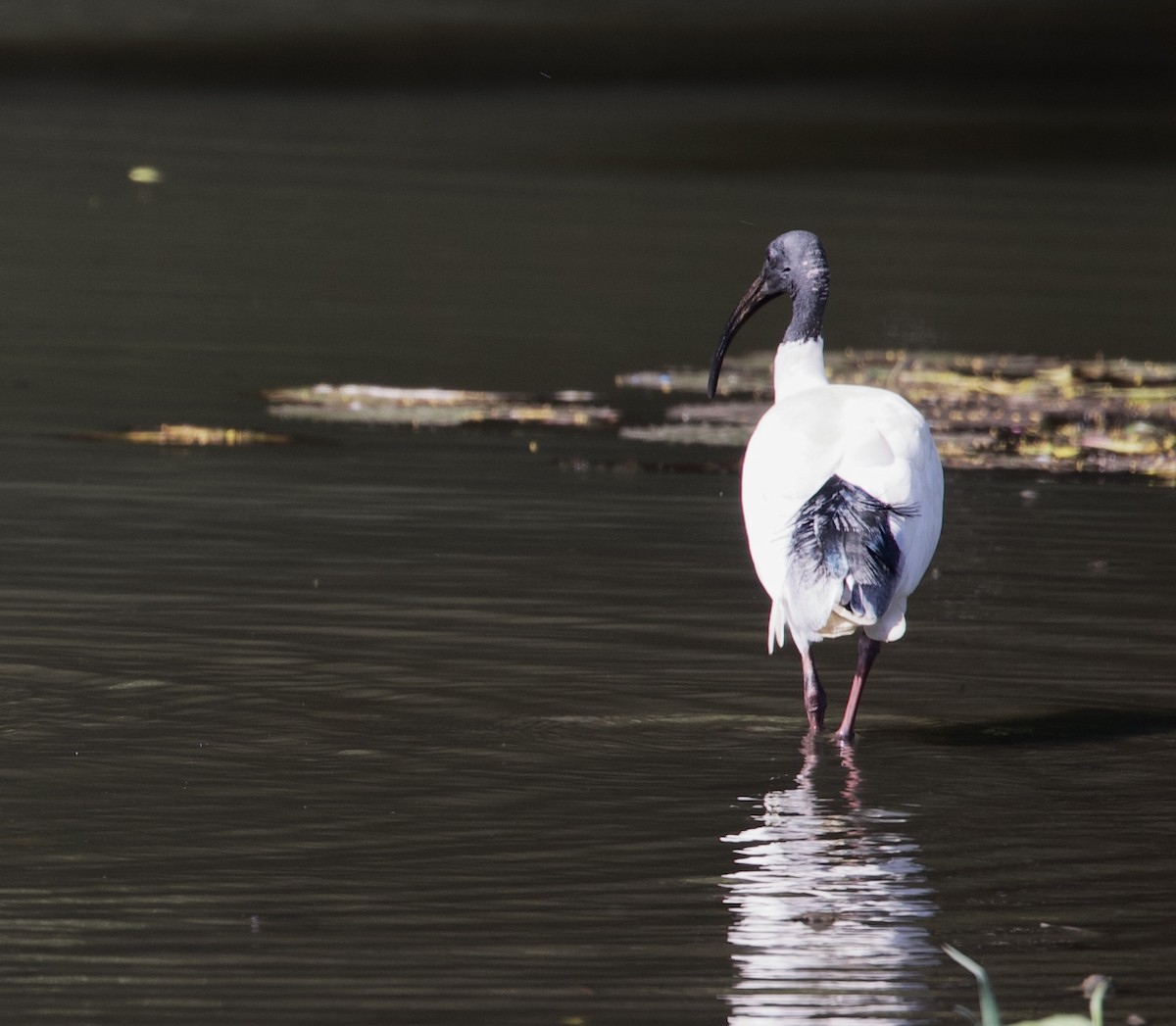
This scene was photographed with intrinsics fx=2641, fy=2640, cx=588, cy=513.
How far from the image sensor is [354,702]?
7.83 meters

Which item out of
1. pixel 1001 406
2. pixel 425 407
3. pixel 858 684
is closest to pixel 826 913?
pixel 858 684

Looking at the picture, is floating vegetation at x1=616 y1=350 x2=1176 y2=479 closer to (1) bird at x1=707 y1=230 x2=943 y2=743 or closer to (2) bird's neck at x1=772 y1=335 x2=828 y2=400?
(2) bird's neck at x1=772 y1=335 x2=828 y2=400

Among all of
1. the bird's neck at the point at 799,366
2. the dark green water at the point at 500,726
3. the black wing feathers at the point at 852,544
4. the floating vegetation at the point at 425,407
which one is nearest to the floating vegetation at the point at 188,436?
the dark green water at the point at 500,726

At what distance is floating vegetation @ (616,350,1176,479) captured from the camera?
45.4 ft

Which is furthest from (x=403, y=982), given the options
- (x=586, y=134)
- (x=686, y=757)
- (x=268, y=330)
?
(x=586, y=134)

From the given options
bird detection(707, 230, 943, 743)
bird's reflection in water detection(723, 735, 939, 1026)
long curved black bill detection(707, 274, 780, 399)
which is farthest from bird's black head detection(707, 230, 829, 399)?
bird's reflection in water detection(723, 735, 939, 1026)

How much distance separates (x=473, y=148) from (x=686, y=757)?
29.2m

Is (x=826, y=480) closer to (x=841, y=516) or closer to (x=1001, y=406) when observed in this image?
(x=841, y=516)

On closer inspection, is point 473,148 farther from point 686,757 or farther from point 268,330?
point 686,757

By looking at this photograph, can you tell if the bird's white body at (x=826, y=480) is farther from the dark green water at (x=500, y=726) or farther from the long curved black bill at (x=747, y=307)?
the long curved black bill at (x=747, y=307)

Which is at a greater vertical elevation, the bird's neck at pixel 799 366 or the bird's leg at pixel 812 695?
the bird's neck at pixel 799 366

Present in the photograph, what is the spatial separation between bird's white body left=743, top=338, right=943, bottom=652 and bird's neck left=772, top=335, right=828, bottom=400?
2.82 ft

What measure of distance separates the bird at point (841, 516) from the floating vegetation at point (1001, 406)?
5.50 m

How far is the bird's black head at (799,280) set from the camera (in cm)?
902
